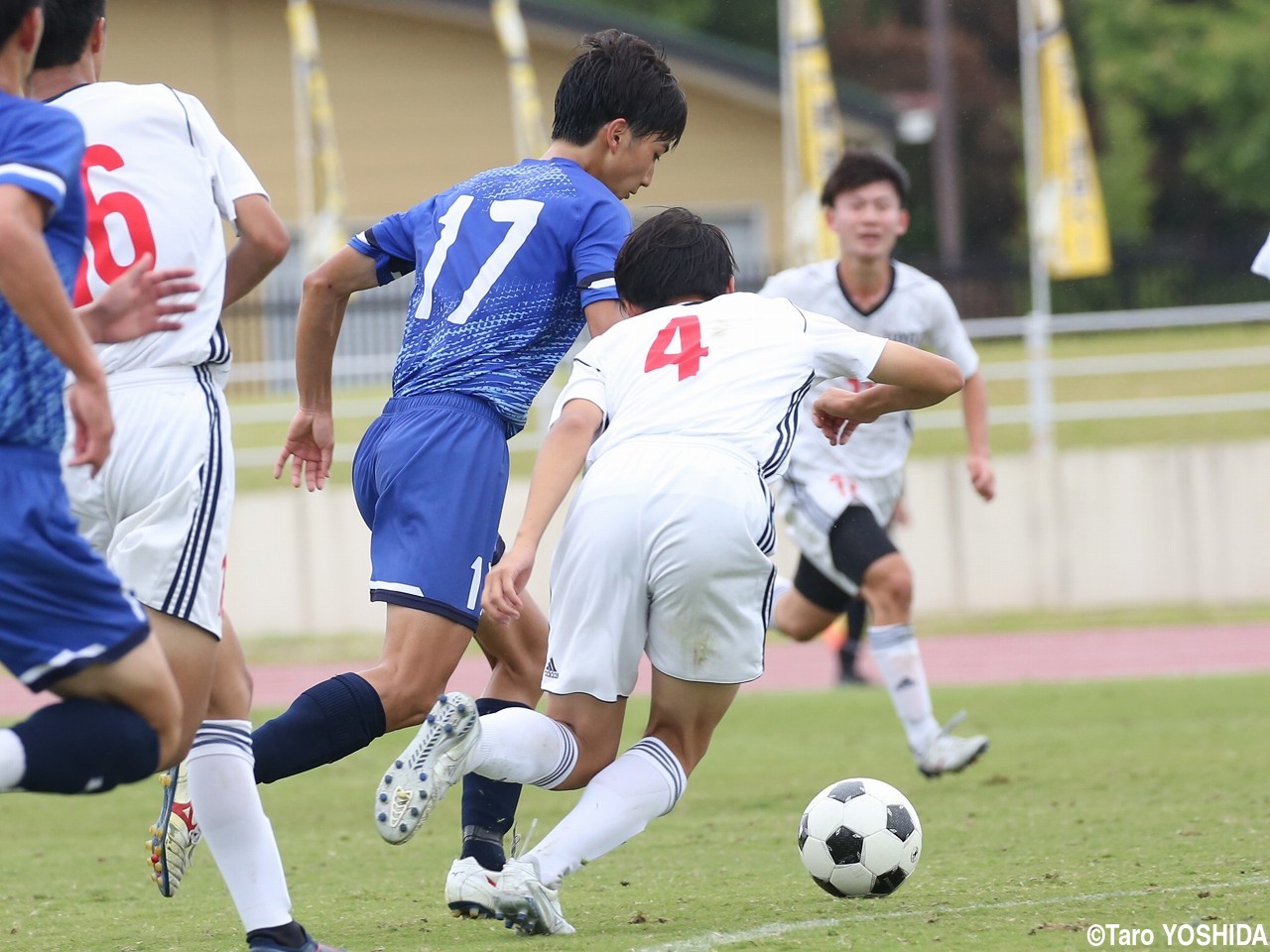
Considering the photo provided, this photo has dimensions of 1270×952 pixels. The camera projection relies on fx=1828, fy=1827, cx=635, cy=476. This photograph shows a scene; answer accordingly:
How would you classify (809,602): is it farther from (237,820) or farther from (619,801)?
(237,820)

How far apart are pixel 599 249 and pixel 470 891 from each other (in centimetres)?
171

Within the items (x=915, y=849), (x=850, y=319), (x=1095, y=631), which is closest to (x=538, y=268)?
(x=915, y=849)

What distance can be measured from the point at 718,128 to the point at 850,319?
20.1 meters

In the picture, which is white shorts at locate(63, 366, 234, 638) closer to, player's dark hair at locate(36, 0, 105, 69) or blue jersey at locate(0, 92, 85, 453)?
blue jersey at locate(0, 92, 85, 453)

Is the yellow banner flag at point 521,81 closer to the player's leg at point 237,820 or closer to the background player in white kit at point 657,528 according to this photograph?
the background player in white kit at point 657,528

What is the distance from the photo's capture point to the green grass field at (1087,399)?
1755 centimetres

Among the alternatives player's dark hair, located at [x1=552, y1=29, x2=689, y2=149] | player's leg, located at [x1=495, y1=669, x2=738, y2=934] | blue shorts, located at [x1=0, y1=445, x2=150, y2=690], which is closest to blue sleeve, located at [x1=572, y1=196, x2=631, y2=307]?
player's dark hair, located at [x1=552, y1=29, x2=689, y2=149]

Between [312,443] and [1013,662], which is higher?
[312,443]

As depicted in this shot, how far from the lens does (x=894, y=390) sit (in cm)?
477

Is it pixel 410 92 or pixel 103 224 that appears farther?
pixel 410 92

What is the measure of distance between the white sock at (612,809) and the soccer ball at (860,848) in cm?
51

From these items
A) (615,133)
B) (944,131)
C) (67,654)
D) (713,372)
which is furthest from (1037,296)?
(944,131)

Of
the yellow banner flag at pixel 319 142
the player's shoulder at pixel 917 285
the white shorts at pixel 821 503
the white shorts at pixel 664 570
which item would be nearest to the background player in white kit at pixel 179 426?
the white shorts at pixel 664 570

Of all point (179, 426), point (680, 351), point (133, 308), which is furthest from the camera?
point (680, 351)
